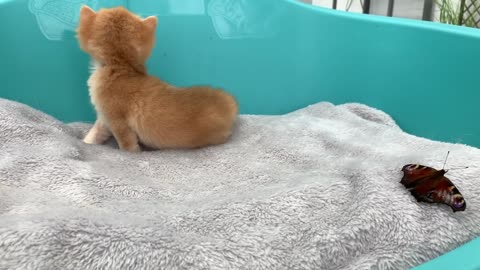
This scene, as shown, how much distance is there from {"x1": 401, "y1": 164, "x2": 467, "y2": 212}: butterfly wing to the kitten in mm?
444

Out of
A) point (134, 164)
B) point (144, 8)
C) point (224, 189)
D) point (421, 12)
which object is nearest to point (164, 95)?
point (134, 164)

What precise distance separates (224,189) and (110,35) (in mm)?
412

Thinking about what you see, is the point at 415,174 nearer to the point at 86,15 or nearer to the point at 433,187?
the point at 433,187

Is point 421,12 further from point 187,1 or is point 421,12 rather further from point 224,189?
point 224,189

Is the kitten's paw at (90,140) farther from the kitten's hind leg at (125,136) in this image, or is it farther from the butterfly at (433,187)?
the butterfly at (433,187)

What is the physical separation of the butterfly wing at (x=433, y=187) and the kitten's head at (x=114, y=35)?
613 millimetres

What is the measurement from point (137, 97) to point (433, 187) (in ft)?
2.01

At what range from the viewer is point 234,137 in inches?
42.3

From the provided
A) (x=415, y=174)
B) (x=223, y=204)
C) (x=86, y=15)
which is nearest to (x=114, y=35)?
(x=86, y=15)

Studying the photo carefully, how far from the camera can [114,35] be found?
3.10 ft

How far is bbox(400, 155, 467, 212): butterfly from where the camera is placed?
0.60 meters

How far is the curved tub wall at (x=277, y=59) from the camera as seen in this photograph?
1.05 m

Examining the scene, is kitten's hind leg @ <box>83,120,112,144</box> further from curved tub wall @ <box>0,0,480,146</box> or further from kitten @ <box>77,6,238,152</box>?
curved tub wall @ <box>0,0,480,146</box>

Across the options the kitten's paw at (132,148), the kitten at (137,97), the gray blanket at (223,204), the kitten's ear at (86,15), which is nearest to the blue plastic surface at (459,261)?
the gray blanket at (223,204)
